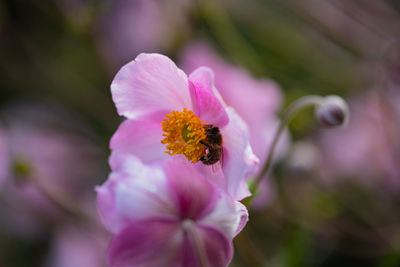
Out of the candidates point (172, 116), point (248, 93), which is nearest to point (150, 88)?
point (172, 116)

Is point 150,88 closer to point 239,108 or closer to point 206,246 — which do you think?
point 206,246

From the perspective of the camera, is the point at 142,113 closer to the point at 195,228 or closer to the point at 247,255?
the point at 195,228

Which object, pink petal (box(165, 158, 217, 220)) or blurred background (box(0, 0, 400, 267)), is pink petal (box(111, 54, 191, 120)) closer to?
pink petal (box(165, 158, 217, 220))

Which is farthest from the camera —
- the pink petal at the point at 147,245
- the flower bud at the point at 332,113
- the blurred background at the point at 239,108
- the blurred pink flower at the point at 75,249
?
the blurred pink flower at the point at 75,249

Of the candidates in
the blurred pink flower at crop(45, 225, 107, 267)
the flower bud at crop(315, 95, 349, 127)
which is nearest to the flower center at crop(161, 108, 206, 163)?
the flower bud at crop(315, 95, 349, 127)

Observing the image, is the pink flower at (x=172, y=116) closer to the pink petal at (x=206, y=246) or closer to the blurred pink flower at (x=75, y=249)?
the pink petal at (x=206, y=246)

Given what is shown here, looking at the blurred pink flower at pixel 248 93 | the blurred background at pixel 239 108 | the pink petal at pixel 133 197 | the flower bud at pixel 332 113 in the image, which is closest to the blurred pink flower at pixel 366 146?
the blurred background at pixel 239 108

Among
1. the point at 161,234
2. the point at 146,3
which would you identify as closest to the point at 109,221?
the point at 161,234
